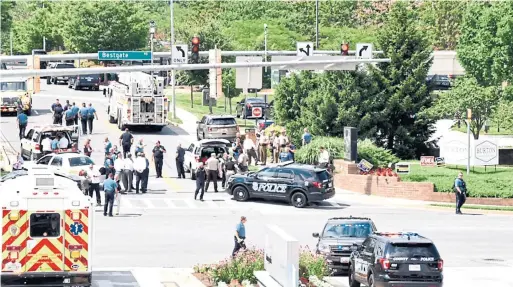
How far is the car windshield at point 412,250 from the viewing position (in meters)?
24.9

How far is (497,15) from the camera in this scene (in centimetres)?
8031

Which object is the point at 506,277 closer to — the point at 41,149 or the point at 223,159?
the point at 223,159

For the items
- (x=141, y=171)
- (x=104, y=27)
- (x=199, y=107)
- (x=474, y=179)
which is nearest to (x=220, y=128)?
(x=141, y=171)

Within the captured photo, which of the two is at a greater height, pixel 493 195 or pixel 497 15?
pixel 497 15

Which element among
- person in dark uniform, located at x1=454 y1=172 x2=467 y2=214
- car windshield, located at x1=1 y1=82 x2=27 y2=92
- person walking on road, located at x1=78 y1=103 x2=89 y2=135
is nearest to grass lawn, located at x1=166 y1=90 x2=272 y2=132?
person walking on road, located at x1=78 y1=103 x2=89 y2=135

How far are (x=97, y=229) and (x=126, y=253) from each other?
3691 mm

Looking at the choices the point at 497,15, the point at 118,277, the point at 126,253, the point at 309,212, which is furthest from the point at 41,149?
the point at 497,15

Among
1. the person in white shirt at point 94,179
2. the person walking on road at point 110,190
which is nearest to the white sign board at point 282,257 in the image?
the person walking on road at point 110,190

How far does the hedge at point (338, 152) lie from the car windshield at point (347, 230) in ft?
58.9

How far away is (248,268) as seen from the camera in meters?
26.8

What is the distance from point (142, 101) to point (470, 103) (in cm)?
1560

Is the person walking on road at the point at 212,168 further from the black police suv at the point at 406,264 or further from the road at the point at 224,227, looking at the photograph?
the black police suv at the point at 406,264

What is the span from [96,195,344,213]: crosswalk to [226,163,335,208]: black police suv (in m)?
0.34

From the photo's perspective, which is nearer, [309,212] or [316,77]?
[309,212]
